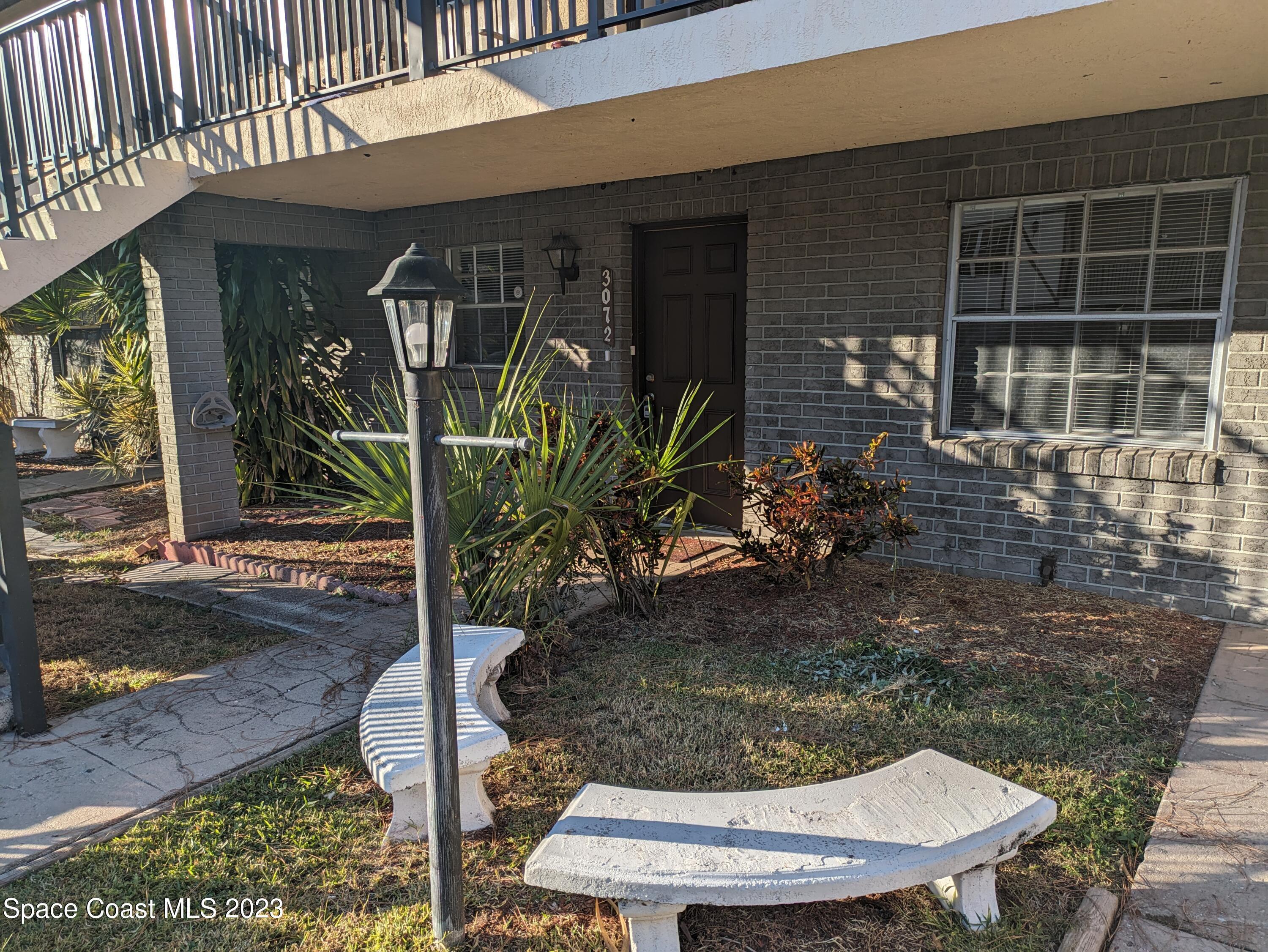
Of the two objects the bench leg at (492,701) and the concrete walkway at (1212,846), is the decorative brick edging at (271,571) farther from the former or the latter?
the concrete walkway at (1212,846)

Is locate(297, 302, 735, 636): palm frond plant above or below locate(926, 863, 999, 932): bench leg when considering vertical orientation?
above

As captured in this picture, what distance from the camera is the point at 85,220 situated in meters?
5.53

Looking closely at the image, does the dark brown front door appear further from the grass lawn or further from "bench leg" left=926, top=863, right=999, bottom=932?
"bench leg" left=926, top=863, right=999, bottom=932

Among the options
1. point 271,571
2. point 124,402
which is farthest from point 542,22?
point 124,402

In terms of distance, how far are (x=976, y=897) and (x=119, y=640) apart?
4488 mm

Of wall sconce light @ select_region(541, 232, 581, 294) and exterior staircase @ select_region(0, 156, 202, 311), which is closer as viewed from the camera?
exterior staircase @ select_region(0, 156, 202, 311)

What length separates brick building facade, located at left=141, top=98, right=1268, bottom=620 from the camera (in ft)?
14.5

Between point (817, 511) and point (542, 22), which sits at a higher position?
point (542, 22)

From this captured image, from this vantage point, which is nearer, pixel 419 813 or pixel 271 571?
pixel 419 813

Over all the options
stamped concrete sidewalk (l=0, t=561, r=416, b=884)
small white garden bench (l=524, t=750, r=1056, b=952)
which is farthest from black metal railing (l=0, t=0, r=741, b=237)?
small white garden bench (l=524, t=750, r=1056, b=952)

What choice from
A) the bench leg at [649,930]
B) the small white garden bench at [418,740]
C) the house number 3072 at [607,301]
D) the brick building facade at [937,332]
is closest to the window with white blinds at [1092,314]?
the brick building facade at [937,332]

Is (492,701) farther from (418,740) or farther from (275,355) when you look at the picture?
(275,355)

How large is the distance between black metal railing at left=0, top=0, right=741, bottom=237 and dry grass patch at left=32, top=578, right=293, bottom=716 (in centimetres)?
260

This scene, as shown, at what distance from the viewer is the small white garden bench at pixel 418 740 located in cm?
254
